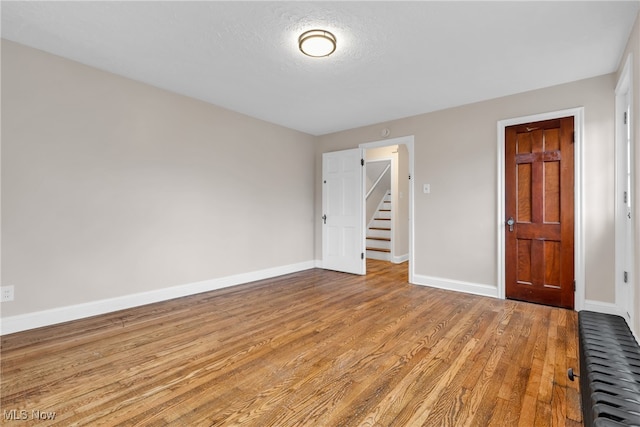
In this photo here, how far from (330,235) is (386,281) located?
1.32 metres

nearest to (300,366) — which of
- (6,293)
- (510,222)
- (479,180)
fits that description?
(6,293)

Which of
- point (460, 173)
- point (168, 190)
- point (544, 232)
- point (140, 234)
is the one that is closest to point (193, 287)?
point (140, 234)

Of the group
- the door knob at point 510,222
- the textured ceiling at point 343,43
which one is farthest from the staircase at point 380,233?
the textured ceiling at point 343,43

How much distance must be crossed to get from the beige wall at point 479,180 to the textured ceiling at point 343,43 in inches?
8.8

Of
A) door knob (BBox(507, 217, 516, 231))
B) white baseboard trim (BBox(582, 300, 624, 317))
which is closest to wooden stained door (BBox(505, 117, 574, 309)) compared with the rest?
door knob (BBox(507, 217, 516, 231))

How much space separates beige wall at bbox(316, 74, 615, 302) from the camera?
296 cm

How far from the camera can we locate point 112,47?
254 cm

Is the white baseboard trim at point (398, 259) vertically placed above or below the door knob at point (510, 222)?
below

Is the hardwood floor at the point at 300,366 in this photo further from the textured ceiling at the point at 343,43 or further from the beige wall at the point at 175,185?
the textured ceiling at the point at 343,43

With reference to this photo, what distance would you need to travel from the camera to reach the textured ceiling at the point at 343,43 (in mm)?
2059

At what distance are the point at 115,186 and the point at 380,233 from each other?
520 cm

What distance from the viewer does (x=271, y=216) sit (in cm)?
473

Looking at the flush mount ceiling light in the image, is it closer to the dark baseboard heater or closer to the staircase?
the dark baseboard heater

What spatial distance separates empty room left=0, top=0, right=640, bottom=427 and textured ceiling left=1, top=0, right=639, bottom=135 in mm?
26
